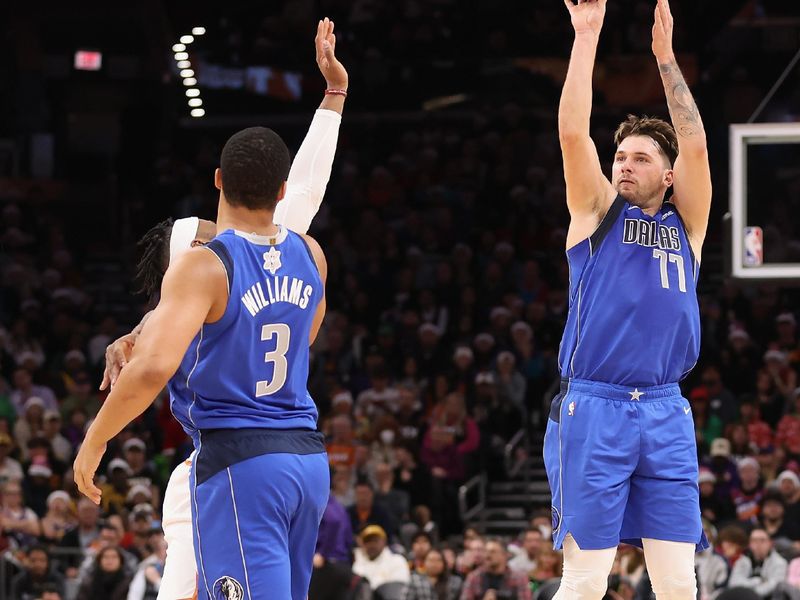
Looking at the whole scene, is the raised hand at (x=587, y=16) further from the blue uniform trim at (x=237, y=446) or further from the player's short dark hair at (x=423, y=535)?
the player's short dark hair at (x=423, y=535)

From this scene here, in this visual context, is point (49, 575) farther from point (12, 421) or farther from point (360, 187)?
point (360, 187)

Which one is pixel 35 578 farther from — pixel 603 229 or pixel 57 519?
pixel 603 229

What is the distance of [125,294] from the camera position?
23.3 meters

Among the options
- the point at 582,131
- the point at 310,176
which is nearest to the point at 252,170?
the point at 310,176

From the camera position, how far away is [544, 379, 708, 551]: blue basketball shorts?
19.9 feet

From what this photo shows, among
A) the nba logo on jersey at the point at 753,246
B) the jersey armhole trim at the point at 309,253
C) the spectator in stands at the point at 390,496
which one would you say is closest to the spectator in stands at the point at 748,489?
the spectator in stands at the point at 390,496

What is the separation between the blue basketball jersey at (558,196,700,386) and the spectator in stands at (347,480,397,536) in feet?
31.2

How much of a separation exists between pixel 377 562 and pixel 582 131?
8.89 meters

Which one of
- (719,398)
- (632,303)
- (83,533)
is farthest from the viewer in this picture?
(719,398)

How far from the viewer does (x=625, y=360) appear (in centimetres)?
610

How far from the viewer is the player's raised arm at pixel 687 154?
6.30 metres

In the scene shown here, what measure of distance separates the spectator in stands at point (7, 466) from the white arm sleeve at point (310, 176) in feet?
37.2

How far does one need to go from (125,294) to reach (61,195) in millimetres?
3218

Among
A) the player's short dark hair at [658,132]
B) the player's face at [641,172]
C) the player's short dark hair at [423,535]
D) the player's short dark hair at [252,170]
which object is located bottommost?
the player's short dark hair at [423,535]
